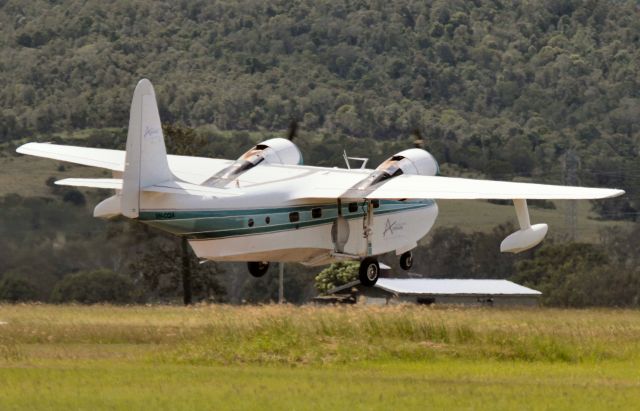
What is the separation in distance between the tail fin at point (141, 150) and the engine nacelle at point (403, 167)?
24.9 ft

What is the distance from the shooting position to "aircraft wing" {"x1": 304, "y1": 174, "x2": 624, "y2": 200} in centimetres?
4056

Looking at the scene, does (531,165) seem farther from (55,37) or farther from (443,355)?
(443,355)

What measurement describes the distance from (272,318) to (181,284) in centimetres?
3715

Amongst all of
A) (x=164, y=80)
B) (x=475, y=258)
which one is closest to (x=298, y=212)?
(x=475, y=258)

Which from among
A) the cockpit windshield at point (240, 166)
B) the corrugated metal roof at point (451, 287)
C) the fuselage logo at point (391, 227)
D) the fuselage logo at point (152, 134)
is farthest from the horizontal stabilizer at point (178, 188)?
the corrugated metal roof at point (451, 287)

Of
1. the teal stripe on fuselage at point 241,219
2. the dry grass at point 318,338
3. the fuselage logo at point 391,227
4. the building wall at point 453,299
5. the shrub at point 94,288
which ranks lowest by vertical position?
the building wall at point 453,299

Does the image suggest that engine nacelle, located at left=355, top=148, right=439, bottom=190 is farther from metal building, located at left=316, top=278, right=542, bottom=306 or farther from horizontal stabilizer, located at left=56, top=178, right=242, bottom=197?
metal building, located at left=316, top=278, right=542, bottom=306

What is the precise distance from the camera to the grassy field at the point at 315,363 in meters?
23.1

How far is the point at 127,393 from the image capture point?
76.5 ft

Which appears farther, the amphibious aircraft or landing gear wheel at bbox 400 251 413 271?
landing gear wheel at bbox 400 251 413 271

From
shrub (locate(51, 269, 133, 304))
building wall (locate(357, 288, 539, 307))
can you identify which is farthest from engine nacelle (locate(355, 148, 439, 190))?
building wall (locate(357, 288, 539, 307))

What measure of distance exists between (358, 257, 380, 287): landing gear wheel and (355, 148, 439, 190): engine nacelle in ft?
9.85

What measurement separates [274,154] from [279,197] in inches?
105

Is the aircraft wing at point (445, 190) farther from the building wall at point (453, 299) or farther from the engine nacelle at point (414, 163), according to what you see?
the building wall at point (453, 299)
